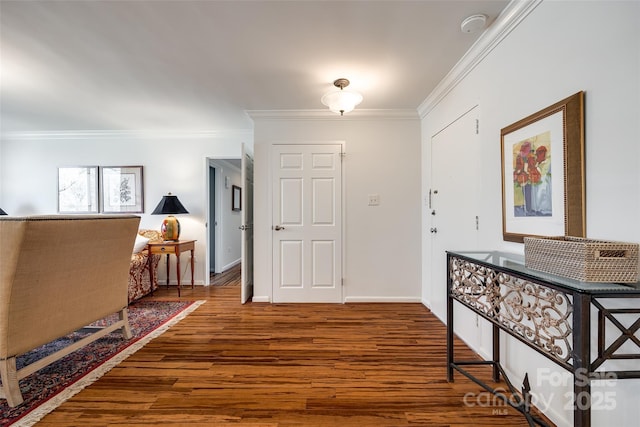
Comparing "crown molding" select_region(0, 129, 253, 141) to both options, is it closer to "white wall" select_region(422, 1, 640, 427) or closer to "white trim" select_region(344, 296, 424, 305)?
"white trim" select_region(344, 296, 424, 305)

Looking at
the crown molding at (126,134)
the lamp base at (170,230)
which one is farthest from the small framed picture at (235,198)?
the lamp base at (170,230)

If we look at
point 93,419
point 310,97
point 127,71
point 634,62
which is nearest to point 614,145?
point 634,62

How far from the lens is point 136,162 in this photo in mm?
3963

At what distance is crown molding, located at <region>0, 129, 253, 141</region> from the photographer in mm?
3910

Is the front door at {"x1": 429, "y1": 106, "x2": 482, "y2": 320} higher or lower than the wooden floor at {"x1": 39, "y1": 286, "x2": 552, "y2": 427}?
higher

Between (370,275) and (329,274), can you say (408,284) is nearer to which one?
(370,275)

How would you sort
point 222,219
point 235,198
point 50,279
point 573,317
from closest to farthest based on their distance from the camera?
point 573,317 → point 50,279 → point 222,219 → point 235,198

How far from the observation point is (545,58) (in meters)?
1.37

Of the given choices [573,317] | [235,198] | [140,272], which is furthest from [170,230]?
[573,317]

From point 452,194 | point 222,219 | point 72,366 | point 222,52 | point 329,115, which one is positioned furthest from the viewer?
point 222,219

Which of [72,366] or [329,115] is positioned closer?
[72,366]

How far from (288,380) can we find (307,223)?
5.76 feet

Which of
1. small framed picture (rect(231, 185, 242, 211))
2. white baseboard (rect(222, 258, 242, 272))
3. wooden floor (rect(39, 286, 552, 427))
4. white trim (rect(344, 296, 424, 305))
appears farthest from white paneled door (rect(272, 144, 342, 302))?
small framed picture (rect(231, 185, 242, 211))

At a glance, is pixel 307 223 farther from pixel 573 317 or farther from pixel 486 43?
pixel 573 317
